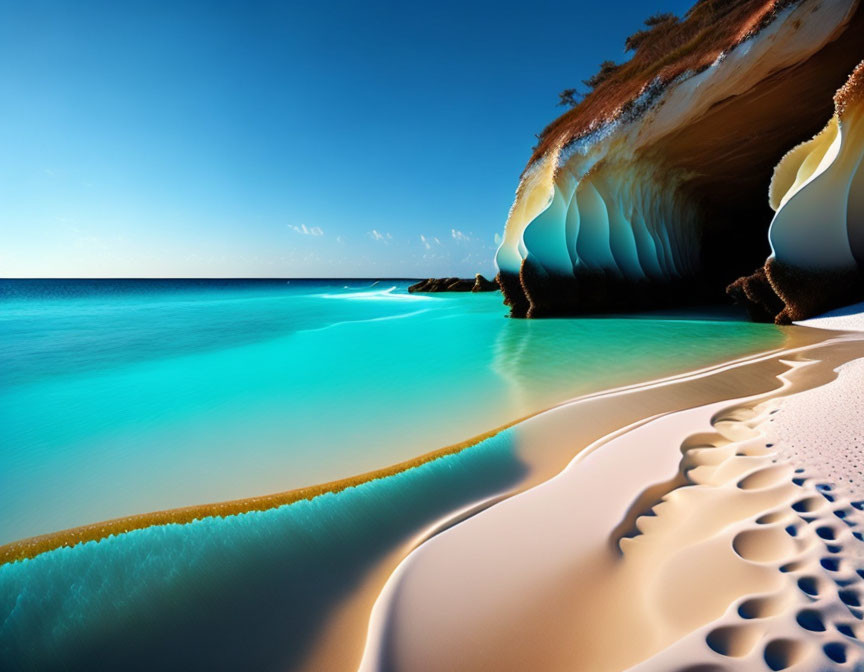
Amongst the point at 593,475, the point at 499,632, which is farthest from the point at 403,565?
the point at 593,475

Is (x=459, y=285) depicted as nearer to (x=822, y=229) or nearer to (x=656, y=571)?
(x=822, y=229)

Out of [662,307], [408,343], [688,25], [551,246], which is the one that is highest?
[688,25]

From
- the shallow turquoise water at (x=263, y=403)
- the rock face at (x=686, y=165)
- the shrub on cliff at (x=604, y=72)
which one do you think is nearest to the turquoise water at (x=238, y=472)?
the shallow turquoise water at (x=263, y=403)

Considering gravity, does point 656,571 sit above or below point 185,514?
below

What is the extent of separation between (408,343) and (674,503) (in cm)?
556

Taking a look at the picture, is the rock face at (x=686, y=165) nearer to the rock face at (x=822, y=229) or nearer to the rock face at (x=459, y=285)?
the rock face at (x=822, y=229)

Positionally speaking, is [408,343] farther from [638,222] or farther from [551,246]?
[638,222]

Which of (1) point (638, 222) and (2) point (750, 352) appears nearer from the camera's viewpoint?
(2) point (750, 352)

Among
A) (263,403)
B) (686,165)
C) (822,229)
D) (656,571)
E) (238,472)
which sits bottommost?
(656,571)

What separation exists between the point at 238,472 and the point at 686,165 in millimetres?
13295

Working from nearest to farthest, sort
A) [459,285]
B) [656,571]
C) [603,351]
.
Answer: [656,571], [603,351], [459,285]

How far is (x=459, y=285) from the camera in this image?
33.4 metres

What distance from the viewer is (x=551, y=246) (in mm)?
9883

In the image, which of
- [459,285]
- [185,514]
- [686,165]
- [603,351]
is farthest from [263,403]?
[459,285]
